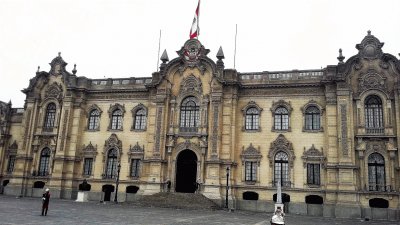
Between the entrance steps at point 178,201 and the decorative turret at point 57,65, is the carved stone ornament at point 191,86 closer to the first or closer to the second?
the entrance steps at point 178,201

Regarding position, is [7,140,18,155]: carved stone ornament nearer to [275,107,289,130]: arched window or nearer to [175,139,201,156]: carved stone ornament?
[175,139,201,156]: carved stone ornament

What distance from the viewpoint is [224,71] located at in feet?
117

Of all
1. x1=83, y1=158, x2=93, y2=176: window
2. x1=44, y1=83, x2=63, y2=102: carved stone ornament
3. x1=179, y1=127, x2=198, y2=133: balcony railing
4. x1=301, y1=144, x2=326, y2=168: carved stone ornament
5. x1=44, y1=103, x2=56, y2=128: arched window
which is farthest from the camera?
x1=44, y1=103, x2=56, y2=128: arched window

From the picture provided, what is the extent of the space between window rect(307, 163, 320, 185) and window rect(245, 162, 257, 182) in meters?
4.56

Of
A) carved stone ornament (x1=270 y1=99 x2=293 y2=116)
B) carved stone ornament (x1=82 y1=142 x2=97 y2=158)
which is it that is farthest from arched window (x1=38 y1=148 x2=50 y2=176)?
carved stone ornament (x1=270 y1=99 x2=293 y2=116)

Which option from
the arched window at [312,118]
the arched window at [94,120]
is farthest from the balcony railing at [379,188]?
the arched window at [94,120]

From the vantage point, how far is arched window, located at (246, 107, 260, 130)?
114 feet

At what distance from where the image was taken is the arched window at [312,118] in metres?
33.2

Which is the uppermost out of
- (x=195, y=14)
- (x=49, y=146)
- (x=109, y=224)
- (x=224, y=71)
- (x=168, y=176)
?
(x=195, y=14)

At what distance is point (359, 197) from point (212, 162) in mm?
12213

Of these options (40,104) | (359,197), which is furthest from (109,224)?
(40,104)

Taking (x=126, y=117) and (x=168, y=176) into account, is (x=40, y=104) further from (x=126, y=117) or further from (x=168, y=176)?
(x=168, y=176)

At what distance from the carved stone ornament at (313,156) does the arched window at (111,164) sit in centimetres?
1784

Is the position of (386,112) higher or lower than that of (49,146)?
higher
